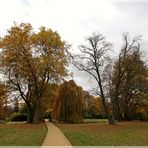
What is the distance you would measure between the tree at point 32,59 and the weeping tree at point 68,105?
30.2ft

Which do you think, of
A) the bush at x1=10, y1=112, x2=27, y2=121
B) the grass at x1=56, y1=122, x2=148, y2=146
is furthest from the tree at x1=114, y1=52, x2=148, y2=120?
the bush at x1=10, y1=112, x2=27, y2=121

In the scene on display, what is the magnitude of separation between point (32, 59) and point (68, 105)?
46.3 ft

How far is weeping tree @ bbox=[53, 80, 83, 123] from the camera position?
52.6 meters

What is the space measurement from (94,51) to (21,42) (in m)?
9.69

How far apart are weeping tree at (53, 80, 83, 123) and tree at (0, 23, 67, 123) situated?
30.2 feet

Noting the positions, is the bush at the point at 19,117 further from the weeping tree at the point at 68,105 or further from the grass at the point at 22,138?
the grass at the point at 22,138

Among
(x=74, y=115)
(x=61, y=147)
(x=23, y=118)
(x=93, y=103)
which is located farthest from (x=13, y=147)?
(x=93, y=103)

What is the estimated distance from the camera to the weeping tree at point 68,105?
5256 centimetres

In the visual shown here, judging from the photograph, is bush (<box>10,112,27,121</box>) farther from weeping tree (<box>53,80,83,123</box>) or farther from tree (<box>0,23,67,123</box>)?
tree (<box>0,23,67,123</box>)

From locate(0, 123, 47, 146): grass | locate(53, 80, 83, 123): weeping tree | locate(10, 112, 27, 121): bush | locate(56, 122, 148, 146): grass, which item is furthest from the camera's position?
locate(10, 112, 27, 121): bush

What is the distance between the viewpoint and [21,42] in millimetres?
41125

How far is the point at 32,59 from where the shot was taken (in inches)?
1631

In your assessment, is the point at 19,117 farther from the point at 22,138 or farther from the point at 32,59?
the point at 22,138

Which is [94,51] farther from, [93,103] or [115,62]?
[93,103]
